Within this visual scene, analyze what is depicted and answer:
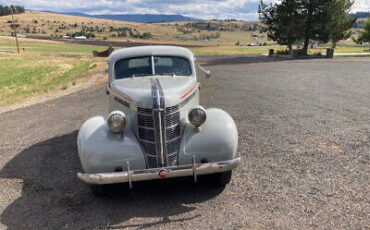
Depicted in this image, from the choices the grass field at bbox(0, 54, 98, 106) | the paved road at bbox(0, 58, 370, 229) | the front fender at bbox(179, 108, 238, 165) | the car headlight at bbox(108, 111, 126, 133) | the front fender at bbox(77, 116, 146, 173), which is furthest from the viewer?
the grass field at bbox(0, 54, 98, 106)

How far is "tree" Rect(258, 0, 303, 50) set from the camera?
28431 millimetres

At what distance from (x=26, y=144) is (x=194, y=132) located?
4.96 metres

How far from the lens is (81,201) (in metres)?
4.51

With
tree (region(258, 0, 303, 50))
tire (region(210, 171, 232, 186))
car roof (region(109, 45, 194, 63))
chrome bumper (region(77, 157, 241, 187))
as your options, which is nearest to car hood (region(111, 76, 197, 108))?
car roof (region(109, 45, 194, 63))

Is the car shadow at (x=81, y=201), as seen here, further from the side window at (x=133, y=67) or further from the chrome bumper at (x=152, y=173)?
the side window at (x=133, y=67)

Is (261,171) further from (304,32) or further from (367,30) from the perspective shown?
(367,30)

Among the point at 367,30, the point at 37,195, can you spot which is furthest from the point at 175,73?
the point at 367,30

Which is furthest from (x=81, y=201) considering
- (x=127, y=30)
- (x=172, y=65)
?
(x=127, y=30)

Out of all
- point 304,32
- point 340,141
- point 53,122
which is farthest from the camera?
point 304,32

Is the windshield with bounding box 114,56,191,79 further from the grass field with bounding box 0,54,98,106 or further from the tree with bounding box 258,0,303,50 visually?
the tree with bounding box 258,0,303,50

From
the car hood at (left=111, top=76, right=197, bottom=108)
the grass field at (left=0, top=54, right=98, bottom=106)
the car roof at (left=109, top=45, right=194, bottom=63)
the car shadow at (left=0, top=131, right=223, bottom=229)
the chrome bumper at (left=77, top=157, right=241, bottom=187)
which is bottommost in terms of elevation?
the grass field at (left=0, top=54, right=98, bottom=106)

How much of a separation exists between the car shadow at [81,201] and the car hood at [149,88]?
59.8 inches

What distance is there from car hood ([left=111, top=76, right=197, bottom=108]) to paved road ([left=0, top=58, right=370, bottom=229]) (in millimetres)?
1561

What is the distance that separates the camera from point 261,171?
523cm
